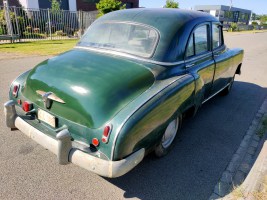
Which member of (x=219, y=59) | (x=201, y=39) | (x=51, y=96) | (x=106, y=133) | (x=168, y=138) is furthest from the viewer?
(x=219, y=59)

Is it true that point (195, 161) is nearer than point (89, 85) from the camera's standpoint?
No

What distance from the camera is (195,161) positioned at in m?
3.31

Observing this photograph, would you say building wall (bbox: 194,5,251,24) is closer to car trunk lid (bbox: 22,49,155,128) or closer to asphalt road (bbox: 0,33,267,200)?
asphalt road (bbox: 0,33,267,200)

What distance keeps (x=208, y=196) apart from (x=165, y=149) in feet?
2.73

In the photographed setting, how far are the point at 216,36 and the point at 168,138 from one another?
7.95 feet

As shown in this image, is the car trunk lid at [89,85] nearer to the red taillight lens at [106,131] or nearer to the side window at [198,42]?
the red taillight lens at [106,131]

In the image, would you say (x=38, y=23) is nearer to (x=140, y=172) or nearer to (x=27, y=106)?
(x=27, y=106)

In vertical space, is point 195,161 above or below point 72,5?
below

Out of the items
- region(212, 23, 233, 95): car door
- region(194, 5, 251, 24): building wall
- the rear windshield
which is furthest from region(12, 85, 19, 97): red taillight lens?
region(194, 5, 251, 24): building wall

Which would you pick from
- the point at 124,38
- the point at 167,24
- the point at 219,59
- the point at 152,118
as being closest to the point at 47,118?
the point at 152,118

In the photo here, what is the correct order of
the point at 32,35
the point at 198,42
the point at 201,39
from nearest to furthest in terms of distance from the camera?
the point at 198,42 < the point at 201,39 < the point at 32,35

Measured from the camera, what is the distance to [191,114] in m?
3.70

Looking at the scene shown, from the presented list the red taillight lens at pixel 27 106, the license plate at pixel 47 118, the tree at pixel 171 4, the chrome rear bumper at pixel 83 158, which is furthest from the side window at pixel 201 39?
the tree at pixel 171 4

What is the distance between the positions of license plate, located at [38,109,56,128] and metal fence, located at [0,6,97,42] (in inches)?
454
